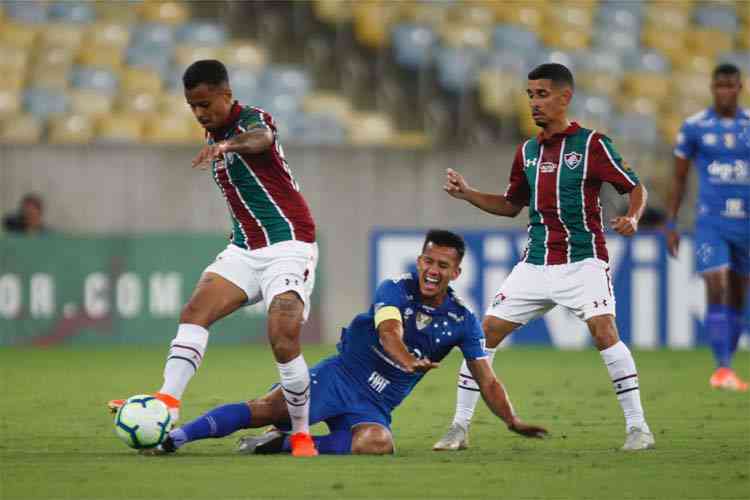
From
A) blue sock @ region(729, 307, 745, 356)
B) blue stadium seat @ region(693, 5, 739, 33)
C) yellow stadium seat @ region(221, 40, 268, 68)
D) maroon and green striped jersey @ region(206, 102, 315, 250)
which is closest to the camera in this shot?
maroon and green striped jersey @ region(206, 102, 315, 250)

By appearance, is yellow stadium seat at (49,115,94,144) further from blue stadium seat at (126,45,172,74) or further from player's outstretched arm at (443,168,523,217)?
player's outstretched arm at (443,168,523,217)

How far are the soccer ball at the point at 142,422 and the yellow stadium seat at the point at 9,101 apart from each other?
10.4 meters

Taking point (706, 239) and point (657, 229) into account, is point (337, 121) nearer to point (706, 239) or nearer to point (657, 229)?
point (657, 229)

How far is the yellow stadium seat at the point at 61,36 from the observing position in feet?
57.2

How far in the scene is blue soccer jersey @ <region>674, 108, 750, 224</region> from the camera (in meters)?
11.2

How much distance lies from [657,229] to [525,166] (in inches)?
327

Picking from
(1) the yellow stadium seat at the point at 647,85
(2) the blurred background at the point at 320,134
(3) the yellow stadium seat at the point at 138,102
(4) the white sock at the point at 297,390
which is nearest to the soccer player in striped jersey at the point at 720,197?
(2) the blurred background at the point at 320,134

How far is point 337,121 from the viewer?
56.3ft

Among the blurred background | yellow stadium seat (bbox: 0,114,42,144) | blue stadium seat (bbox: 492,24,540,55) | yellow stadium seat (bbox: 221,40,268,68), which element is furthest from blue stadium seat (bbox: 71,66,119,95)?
blue stadium seat (bbox: 492,24,540,55)

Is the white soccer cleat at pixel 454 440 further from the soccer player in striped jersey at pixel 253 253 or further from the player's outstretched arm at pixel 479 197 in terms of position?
the player's outstretched arm at pixel 479 197

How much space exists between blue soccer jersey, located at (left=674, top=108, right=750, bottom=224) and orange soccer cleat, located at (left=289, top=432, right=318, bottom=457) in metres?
5.08

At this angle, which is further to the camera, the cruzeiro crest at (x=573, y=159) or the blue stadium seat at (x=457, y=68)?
the blue stadium seat at (x=457, y=68)

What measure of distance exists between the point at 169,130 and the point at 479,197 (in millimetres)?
9384

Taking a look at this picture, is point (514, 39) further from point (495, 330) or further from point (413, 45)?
point (495, 330)
